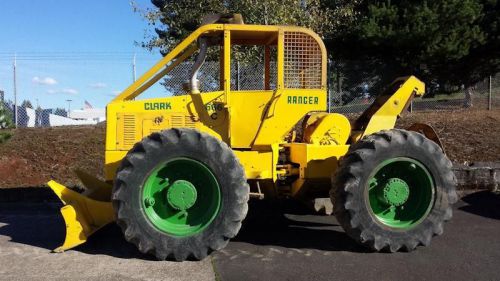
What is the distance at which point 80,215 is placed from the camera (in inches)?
223

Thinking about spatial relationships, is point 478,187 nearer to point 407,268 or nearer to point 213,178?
point 407,268

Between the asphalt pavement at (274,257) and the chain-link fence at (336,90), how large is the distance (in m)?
1.99

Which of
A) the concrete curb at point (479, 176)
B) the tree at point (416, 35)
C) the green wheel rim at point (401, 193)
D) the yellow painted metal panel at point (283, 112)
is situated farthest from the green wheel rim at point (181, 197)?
the tree at point (416, 35)

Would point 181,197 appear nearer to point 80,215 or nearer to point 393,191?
point 80,215

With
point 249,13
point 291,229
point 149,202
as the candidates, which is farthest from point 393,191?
Answer: point 249,13

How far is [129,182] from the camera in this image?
531cm

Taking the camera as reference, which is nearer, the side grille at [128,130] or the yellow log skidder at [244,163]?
the yellow log skidder at [244,163]

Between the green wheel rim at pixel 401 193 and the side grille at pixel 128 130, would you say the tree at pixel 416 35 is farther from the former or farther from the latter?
the side grille at pixel 128 130

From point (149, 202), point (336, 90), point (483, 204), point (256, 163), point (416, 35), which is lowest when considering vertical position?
point (483, 204)

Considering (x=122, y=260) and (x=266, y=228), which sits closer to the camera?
(x=122, y=260)

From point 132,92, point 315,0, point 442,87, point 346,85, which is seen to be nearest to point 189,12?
point 315,0

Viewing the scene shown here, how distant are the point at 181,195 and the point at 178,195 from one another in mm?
33

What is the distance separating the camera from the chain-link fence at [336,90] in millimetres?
8202

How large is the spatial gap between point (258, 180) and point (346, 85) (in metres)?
8.75
